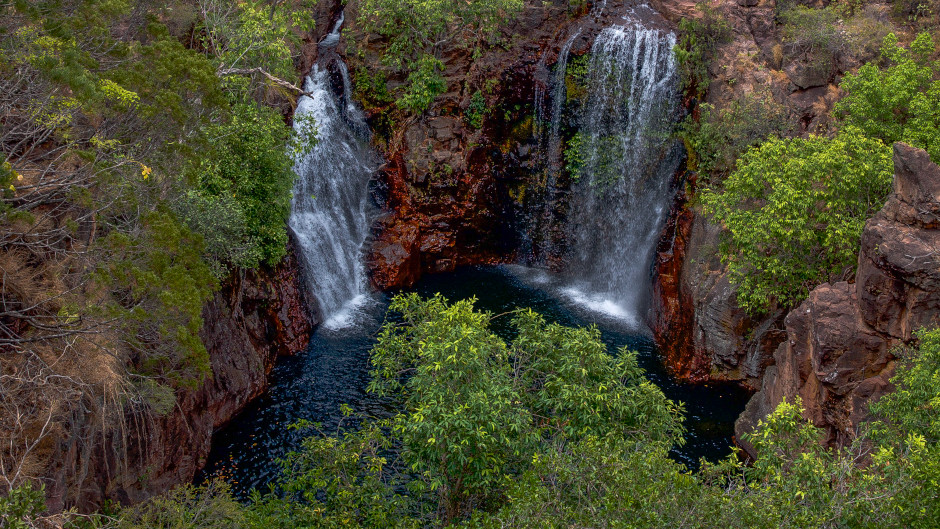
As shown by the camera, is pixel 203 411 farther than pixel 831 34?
No

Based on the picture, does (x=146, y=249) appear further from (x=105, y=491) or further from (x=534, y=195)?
(x=534, y=195)

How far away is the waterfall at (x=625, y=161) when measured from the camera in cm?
2978

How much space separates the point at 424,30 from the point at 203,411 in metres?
19.7

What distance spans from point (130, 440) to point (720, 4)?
95.3 ft

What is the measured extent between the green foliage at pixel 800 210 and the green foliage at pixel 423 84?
48.4 feet

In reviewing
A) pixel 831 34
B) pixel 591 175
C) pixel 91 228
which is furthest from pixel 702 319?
pixel 91 228

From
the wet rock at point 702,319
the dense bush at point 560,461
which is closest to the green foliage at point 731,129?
the wet rock at point 702,319

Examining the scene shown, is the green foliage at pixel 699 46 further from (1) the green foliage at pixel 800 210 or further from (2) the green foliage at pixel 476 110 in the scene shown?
(2) the green foliage at pixel 476 110

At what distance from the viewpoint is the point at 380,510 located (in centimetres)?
1219

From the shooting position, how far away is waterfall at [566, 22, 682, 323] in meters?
29.8

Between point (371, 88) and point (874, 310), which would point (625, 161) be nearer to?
point (371, 88)

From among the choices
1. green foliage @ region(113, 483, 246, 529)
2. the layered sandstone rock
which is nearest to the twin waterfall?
the layered sandstone rock

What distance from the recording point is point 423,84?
3131 centimetres

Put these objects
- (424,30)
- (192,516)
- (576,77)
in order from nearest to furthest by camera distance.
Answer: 1. (192,516)
2. (424,30)
3. (576,77)
